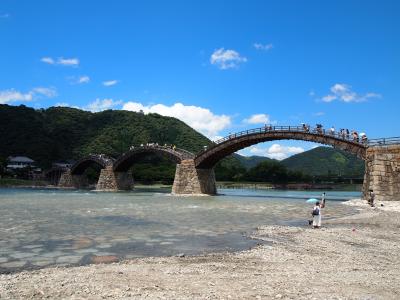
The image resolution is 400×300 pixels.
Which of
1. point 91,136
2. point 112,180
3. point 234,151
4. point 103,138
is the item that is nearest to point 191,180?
point 234,151

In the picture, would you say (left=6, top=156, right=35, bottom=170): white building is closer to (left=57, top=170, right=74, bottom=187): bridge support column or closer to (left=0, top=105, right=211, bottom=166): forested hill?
(left=0, top=105, right=211, bottom=166): forested hill

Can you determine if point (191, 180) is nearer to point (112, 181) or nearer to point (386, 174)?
point (112, 181)

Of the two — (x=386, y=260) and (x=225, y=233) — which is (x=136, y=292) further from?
(x=225, y=233)

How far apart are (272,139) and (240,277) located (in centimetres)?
4088

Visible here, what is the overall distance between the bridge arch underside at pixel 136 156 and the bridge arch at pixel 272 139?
205 inches

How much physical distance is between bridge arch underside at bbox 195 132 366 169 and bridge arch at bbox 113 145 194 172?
9.08 ft

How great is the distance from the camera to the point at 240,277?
8.12m

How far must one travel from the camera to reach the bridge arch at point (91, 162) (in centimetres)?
7697

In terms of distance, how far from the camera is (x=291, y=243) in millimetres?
12797

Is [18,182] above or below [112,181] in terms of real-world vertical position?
below

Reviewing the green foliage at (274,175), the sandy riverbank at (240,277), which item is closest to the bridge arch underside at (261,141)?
the sandy riverbank at (240,277)

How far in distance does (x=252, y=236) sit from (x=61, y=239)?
21.7ft

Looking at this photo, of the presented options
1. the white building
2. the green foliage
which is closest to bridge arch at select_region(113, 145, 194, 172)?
the green foliage

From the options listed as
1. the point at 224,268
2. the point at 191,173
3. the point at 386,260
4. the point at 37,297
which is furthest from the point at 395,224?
the point at 191,173
